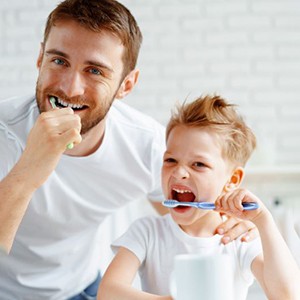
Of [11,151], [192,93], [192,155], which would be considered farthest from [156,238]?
[192,93]

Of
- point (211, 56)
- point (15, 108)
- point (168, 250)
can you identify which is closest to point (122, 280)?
point (168, 250)

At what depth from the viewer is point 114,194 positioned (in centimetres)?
201

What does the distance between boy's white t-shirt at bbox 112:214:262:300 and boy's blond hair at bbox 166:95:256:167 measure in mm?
238

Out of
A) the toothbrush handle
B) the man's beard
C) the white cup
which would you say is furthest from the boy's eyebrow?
the white cup

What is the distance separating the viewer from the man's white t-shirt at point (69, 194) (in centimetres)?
190

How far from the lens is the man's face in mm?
1701

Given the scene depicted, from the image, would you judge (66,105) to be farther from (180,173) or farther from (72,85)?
(180,173)

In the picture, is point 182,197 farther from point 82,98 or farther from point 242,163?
point 82,98

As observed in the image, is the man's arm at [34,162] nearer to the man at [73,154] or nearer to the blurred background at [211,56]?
the man at [73,154]

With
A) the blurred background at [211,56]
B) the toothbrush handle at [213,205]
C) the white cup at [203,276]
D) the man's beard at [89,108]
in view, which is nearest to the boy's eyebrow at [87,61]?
the man's beard at [89,108]

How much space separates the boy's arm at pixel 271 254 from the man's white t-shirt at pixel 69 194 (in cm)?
55

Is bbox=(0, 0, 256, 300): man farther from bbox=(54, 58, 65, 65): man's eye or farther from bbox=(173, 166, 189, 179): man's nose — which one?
bbox=(173, 166, 189, 179): man's nose

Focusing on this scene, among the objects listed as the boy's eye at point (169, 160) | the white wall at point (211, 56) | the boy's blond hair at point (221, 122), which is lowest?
the boy's eye at point (169, 160)

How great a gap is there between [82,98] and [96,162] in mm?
274
